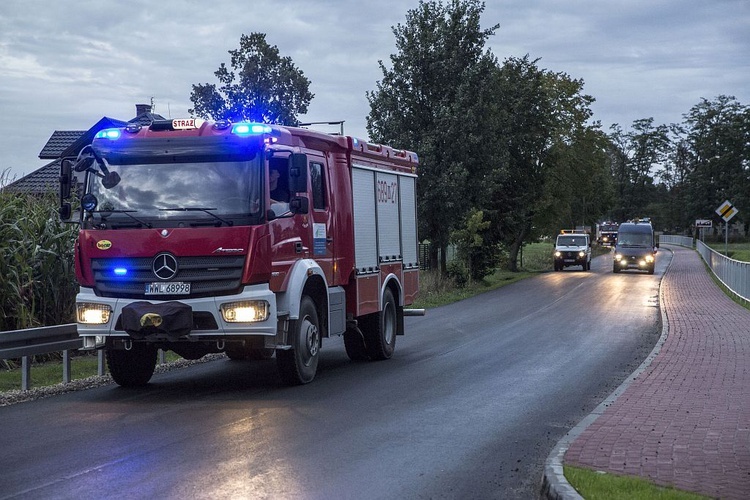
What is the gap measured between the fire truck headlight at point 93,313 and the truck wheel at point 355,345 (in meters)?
4.67

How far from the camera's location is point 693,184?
122m

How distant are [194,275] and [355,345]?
4.86 meters

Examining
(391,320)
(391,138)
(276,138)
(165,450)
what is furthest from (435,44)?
(165,450)

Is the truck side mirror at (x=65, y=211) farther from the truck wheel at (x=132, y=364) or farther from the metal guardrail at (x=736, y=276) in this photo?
the metal guardrail at (x=736, y=276)

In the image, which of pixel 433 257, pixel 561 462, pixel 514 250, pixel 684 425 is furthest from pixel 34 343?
pixel 514 250

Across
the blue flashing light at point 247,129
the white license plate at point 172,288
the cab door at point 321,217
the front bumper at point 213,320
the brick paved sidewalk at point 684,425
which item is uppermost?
the blue flashing light at point 247,129

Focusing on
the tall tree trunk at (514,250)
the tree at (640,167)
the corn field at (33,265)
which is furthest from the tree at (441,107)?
the tree at (640,167)

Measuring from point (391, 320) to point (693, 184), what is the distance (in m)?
113

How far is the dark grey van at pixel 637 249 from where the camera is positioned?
52.6m

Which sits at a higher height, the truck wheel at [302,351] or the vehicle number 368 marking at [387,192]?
the vehicle number 368 marking at [387,192]

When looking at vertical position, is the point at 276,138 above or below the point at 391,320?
above

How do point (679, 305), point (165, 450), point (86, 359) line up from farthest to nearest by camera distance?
point (679, 305) < point (86, 359) < point (165, 450)

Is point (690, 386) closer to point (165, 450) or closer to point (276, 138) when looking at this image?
point (276, 138)

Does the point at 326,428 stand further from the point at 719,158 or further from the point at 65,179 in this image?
the point at 719,158
